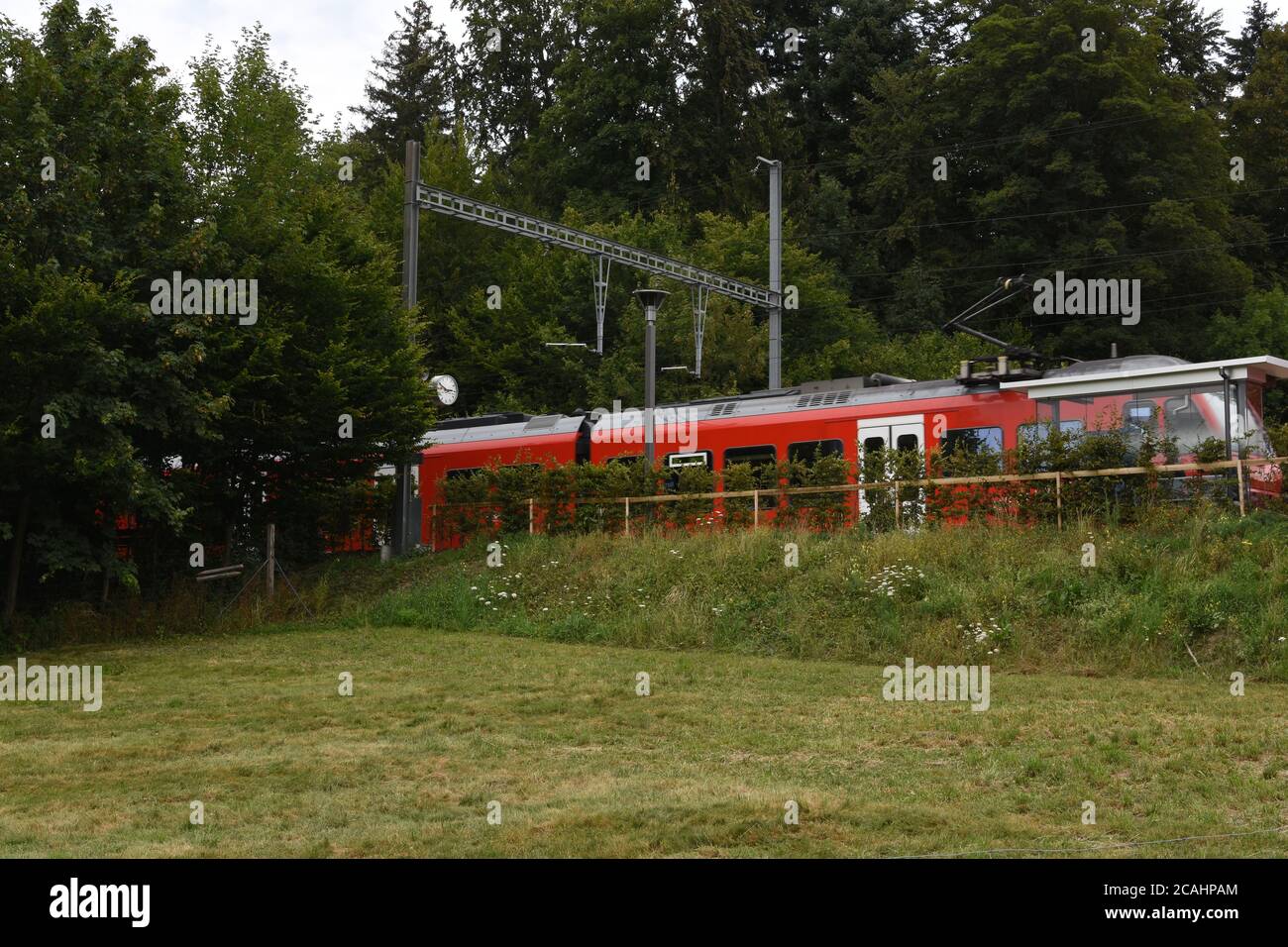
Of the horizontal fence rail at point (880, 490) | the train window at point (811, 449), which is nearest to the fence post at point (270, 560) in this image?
the horizontal fence rail at point (880, 490)

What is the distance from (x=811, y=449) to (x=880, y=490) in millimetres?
4346

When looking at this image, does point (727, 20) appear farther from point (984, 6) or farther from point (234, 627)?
point (234, 627)

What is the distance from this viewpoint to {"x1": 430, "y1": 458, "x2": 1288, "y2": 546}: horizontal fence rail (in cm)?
2066

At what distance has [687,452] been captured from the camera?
98.8ft

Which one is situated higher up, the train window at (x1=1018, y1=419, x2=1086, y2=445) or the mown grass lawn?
the train window at (x1=1018, y1=419, x2=1086, y2=445)

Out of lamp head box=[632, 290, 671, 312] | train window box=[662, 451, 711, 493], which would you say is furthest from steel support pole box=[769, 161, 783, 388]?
lamp head box=[632, 290, 671, 312]

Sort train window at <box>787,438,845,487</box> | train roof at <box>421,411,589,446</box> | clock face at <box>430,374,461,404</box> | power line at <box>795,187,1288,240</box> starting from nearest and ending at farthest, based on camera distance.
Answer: train window at <box>787,438,845,487</box> < train roof at <box>421,411,589,446</box> < clock face at <box>430,374,461,404</box> < power line at <box>795,187,1288,240</box>

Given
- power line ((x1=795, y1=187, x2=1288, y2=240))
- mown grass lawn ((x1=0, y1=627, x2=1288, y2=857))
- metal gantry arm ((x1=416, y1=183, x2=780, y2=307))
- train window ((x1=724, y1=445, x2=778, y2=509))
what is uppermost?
power line ((x1=795, y1=187, x2=1288, y2=240))

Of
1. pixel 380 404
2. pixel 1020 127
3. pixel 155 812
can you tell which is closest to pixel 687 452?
pixel 380 404

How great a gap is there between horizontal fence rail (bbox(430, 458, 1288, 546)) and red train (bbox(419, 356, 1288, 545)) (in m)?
0.44

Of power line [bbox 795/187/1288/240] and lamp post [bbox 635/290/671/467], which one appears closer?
lamp post [bbox 635/290/671/467]

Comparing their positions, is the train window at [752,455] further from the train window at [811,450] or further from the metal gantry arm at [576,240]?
the metal gantry arm at [576,240]

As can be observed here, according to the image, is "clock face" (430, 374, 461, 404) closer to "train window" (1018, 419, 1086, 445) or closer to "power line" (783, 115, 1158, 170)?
"train window" (1018, 419, 1086, 445)

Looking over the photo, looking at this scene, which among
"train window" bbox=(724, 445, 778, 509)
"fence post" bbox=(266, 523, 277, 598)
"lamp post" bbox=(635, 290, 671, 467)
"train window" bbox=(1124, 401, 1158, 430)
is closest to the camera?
"train window" bbox=(1124, 401, 1158, 430)
